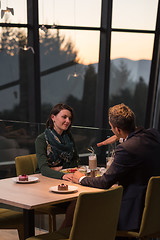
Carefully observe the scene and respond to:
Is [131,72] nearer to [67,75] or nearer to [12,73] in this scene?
[67,75]

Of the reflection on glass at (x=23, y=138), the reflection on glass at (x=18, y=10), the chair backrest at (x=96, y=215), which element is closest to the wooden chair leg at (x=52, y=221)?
the chair backrest at (x=96, y=215)

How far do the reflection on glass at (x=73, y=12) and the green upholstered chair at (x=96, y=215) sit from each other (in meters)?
5.30

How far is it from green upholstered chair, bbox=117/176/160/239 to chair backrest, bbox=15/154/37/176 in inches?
50.5

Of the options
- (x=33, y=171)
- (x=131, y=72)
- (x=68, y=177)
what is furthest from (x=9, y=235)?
(x=131, y=72)

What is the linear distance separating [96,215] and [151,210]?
0.57m

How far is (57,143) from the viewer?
3.52m

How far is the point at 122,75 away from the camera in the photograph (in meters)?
8.14

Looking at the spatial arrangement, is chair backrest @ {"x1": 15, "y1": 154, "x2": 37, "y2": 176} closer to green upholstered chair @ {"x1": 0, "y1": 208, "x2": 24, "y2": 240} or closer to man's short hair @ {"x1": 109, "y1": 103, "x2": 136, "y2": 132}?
green upholstered chair @ {"x1": 0, "y1": 208, "x2": 24, "y2": 240}

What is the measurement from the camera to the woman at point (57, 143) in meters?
3.38

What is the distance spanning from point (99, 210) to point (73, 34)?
570 cm

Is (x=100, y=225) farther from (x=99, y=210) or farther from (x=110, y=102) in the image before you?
(x=110, y=102)

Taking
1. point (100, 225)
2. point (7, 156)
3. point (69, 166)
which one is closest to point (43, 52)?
point (7, 156)

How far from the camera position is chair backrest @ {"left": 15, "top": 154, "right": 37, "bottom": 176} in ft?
11.6

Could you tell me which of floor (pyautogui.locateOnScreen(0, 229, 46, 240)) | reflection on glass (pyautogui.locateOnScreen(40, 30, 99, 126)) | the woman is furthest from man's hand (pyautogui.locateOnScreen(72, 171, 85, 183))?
reflection on glass (pyautogui.locateOnScreen(40, 30, 99, 126))
